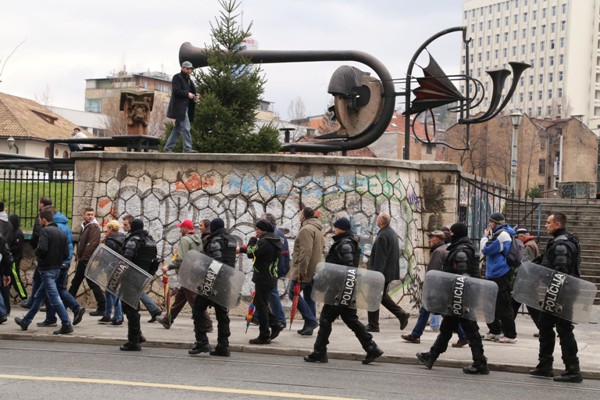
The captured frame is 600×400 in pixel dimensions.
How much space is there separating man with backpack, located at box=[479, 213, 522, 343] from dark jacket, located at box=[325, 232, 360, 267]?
2.95 meters

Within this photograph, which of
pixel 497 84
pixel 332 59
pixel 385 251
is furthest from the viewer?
pixel 332 59

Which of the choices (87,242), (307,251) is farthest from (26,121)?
(307,251)

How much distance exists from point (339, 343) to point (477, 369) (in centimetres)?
246

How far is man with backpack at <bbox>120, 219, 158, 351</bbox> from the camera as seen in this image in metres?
11.7

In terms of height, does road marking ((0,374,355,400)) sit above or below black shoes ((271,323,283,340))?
above

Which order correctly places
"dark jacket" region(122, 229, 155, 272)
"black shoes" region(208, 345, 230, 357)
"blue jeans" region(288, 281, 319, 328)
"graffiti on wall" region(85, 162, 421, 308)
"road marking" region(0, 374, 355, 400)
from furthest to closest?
"graffiti on wall" region(85, 162, 421, 308), "blue jeans" region(288, 281, 319, 328), "dark jacket" region(122, 229, 155, 272), "black shoes" region(208, 345, 230, 357), "road marking" region(0, 374, 355, 400)

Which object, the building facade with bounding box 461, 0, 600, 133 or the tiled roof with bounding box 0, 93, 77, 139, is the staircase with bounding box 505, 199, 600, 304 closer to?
the tiled roof with bounding box 0, 93, 77, 139

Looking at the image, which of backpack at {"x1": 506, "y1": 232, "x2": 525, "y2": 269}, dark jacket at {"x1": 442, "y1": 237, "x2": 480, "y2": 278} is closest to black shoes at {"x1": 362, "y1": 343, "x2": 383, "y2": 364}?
dark jacket at {"x1": 442, "y1": 237, "x2": 480, "y2": 278}

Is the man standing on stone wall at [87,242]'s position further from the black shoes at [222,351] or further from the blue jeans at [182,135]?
the black shoes at [222,351]

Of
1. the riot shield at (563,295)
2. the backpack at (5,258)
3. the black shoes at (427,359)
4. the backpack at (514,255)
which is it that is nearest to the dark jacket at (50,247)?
the backpack at (5,258)

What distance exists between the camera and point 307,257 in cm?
1345

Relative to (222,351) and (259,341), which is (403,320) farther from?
(222,351)

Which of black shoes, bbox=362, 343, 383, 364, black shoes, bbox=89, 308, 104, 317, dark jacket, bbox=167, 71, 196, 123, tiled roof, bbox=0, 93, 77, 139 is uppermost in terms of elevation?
tiled roof, bbox=0, 93, 77, 139

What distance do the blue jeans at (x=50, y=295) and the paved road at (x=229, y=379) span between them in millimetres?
1009
